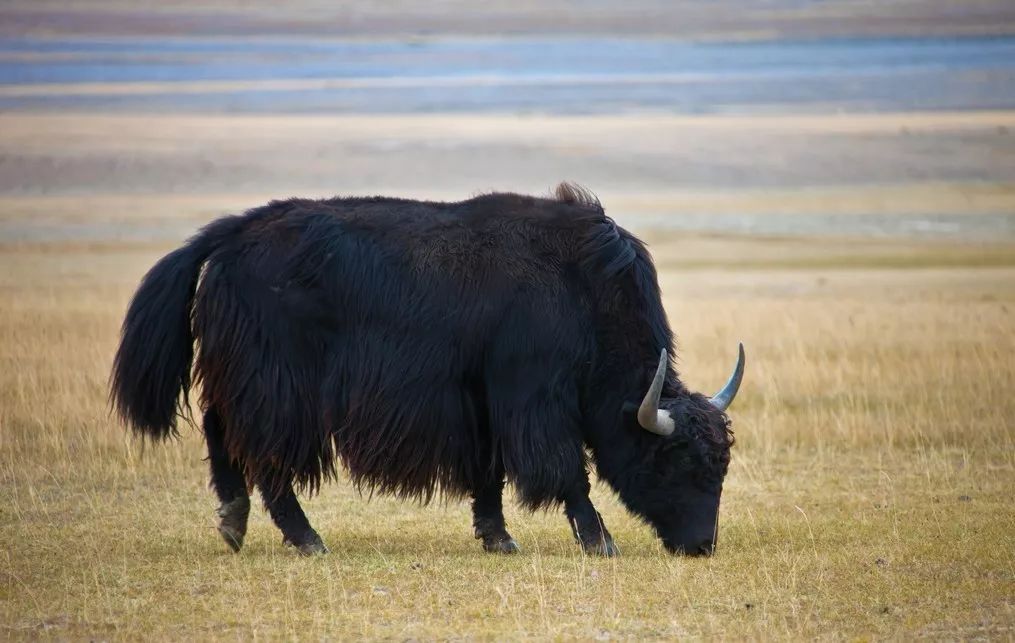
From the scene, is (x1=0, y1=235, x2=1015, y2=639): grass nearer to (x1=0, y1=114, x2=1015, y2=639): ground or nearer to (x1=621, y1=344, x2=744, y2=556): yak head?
(x1=0, y1=114, x2=1015, y2=639): ground

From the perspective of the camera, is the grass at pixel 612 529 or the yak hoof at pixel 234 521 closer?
the grass at pixel 612 529

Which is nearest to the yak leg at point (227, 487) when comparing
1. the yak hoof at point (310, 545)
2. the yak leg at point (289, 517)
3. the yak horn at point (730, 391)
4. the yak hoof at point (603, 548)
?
the yak leg at point (289, 517)

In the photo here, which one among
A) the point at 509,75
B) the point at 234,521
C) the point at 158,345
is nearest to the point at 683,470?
the point at 234,521

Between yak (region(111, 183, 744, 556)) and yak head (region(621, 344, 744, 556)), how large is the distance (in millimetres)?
12

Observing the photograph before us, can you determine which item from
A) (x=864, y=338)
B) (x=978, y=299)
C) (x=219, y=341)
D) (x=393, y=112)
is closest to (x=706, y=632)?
(x=219, y=341)

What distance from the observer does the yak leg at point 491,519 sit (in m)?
9.85

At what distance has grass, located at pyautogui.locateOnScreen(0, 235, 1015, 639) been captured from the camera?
7895 millimetres

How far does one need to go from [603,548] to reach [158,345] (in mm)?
3025

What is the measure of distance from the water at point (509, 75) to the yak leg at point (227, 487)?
2522 inches

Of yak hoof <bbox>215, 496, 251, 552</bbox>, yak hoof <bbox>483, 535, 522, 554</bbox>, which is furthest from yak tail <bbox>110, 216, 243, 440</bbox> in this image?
yak hoof <bbox>483, 535, 522, 554</bbox>

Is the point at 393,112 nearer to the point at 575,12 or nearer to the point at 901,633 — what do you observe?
the point at 575,12

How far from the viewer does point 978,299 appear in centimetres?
2542

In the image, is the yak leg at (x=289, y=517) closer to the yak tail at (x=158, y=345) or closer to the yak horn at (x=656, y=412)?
the yak tail at (x=158, y=345)

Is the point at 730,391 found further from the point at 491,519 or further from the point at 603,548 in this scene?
the point at 491,519
